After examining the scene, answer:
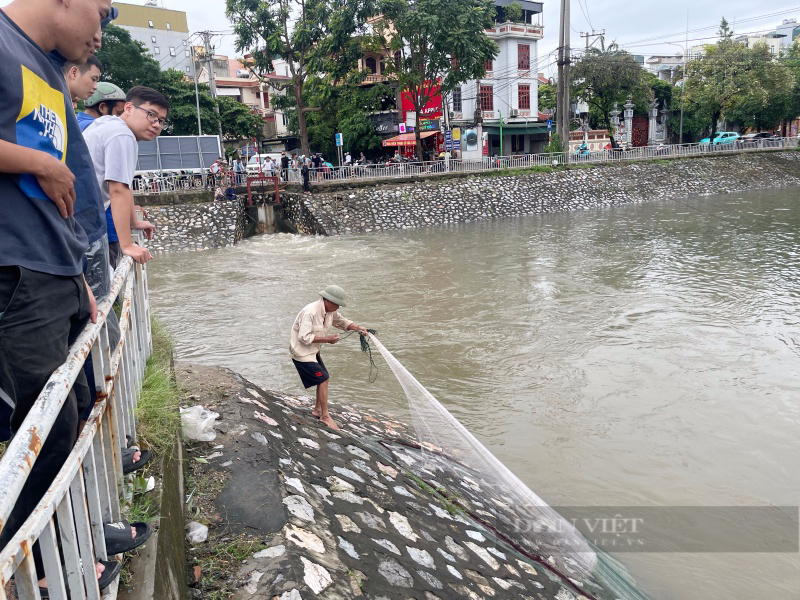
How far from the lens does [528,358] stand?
386 inches

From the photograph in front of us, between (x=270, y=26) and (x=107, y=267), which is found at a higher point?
(x=270, y=26)

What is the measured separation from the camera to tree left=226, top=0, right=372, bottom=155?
26078mm

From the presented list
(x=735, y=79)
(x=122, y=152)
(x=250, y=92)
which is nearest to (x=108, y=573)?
(x=122, y=152)

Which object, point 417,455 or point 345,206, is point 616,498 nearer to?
point 417,455

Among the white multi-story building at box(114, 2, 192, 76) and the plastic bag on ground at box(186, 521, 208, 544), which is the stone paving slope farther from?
the white multi-story building at box(114, 2, 192, 76)

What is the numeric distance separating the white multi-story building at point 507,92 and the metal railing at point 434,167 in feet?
30.0

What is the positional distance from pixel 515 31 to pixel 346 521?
40.6 m

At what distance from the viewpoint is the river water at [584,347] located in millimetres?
6191

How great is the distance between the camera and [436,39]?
26266 millimetres

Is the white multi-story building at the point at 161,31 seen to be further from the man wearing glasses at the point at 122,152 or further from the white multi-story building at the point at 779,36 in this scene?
the white multi-story building at the point at 779,36

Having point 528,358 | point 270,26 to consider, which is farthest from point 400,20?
point 528,358

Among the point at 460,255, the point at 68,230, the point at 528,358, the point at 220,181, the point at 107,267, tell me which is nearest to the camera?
the point at 68,230

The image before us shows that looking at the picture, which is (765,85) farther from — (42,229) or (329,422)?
(42,229)

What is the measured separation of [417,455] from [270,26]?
2558cm
